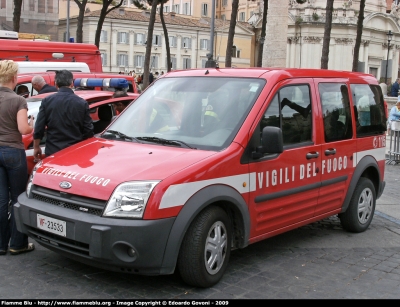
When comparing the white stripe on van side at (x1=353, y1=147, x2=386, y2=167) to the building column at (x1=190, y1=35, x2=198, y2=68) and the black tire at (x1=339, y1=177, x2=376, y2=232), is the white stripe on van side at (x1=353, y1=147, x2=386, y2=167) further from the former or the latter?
the building column at (x1=190, y1=35, x2=198, y2=68)

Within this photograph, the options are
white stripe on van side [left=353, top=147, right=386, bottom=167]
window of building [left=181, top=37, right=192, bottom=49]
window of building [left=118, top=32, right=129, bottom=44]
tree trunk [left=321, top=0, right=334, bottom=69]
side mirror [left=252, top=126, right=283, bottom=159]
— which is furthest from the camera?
window of building [left=181, top=37, right=192, bottom=49]

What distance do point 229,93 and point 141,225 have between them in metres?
1.82

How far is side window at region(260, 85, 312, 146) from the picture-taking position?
222 inches

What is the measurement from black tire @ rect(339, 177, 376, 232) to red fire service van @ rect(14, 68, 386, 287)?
0.03m

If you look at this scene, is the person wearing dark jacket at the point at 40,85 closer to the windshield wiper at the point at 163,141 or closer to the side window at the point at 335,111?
the windshield wiper at the point at 163,141

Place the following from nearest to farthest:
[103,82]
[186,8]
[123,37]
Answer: [103,82] < [123,37] < [186,8]

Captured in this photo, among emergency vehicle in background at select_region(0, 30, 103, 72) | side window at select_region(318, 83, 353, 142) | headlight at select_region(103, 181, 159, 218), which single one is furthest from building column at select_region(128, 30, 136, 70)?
headlight at select_region(103, 181, 159, 218)

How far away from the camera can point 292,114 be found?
5.93m

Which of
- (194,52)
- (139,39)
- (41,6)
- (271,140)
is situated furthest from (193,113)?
(194,52)

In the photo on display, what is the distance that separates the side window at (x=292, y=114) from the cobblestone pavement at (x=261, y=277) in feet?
4.05

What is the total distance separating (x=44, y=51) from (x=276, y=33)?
244 inches

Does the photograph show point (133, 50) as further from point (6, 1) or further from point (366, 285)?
point (366, 285)

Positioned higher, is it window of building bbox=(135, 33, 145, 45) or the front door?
window of building bbox=(135, 33, 145, 45)

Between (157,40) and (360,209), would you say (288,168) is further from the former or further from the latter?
(157,40)
